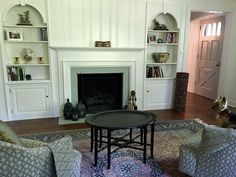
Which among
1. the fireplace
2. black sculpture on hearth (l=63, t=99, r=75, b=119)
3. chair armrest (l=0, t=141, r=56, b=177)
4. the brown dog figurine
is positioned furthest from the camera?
the fireplace

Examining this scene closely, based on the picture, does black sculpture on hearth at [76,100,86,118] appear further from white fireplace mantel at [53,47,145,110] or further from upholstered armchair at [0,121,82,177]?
upholstered armchair at [0,121,82,177]

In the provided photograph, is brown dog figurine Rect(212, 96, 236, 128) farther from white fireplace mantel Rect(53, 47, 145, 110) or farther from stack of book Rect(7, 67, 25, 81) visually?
stack of book Rect(7, 67, 25, 81)

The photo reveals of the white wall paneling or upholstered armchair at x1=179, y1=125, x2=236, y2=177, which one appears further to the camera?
the white wall paneling

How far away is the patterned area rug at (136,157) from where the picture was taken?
2.45 m

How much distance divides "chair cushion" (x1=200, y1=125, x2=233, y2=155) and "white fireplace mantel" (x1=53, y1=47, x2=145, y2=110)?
2.85 meters

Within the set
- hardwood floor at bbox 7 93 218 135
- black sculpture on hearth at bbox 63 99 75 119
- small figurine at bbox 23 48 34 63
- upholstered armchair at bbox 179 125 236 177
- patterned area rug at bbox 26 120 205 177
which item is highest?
small figurine at bbox 23 48 34 63

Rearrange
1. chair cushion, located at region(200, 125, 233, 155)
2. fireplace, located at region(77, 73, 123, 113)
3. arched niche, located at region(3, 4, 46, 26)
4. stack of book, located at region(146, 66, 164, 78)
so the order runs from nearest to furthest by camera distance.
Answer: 1. chair cushion, located at region(200, 125, 233, 155)
2. arched niche, located at region(3, 4, 46, 26)
3. fireplace, located at region(77, 73, 123, 113)
4. stack of book, located at region(146, 66, 164, 78)

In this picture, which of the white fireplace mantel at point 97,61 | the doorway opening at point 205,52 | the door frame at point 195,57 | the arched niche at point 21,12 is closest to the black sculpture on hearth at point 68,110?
the white fireplace mantel at point 97,61

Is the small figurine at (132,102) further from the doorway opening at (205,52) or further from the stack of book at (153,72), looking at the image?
the doorway opening at (205,52)

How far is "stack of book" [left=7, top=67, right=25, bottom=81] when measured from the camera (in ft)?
13.2

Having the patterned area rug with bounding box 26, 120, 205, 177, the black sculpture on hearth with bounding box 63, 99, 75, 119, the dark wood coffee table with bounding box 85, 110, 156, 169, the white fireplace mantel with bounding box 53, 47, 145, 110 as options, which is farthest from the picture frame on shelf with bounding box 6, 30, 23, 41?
the dark wood coffee table with bounding box 85, 110, 156, 169

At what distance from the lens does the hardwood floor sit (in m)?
3.69

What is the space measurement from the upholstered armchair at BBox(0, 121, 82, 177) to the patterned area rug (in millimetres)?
867

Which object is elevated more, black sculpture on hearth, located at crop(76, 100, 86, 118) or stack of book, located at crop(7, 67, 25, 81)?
stack of book, located at crop(7, 67, 25, 81)
